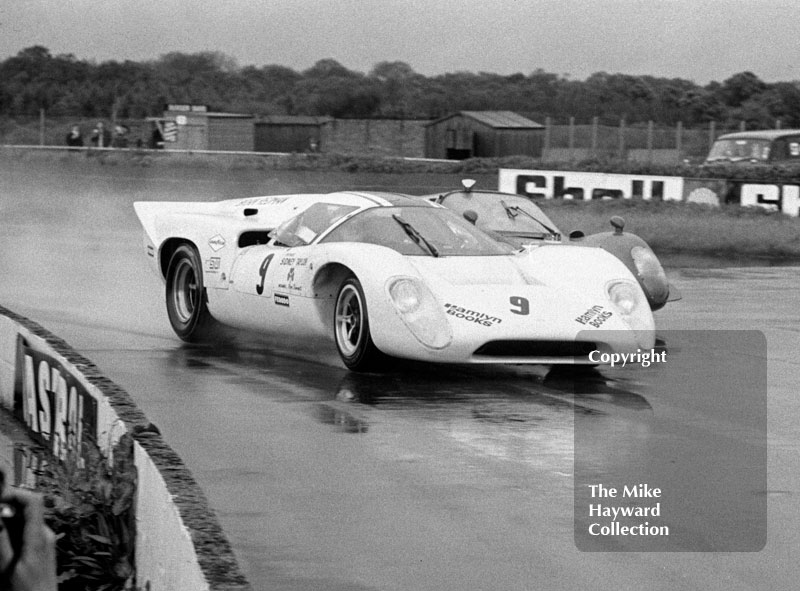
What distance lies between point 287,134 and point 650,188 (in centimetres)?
2532

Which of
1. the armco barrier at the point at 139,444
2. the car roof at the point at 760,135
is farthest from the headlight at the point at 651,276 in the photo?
the car roof at the point at 760,135

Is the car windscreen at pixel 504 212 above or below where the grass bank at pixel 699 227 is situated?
above

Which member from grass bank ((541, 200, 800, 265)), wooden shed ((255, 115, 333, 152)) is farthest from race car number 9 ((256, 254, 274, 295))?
wooden shed ((255, 115, 333, 152))

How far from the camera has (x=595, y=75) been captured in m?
74.9

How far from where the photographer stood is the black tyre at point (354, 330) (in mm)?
8117

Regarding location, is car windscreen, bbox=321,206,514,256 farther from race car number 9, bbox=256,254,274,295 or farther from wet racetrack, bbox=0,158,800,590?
wet racetrack, bbox=0,158,800,590

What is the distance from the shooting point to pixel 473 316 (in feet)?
25.7

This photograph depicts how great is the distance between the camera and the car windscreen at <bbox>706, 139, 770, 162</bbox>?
28.1 meters

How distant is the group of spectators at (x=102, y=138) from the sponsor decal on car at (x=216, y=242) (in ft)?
95.6

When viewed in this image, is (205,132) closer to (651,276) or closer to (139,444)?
(651,276)

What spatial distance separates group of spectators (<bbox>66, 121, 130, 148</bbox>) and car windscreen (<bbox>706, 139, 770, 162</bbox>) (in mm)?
18247

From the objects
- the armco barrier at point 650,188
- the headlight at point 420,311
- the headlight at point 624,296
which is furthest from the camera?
the armco barrier at point 650,188

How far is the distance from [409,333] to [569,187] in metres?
16.8

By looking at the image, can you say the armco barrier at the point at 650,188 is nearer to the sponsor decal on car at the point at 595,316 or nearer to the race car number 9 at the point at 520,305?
the sponsor decal on car at the point at 595,316
